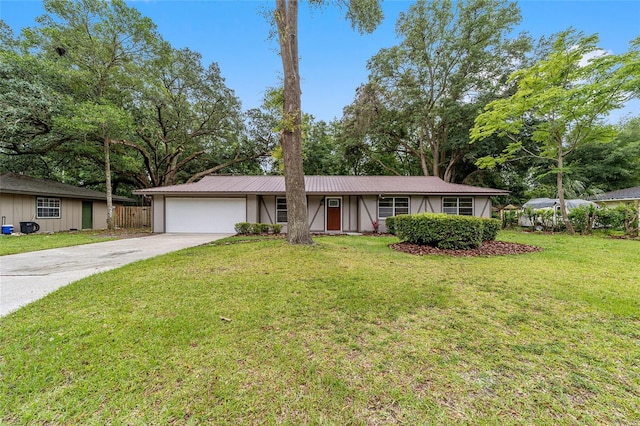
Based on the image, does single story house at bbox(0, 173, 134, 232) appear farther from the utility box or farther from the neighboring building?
the neighboring building

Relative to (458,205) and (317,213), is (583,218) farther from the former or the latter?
(317,213)

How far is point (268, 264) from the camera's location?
16.7 ft

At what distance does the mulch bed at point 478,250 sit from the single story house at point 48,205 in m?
17.4

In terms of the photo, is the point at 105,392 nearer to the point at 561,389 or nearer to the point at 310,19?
the point at 561,389

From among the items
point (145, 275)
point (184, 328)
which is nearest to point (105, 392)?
point (184, 328)

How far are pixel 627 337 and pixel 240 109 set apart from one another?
20.8 m

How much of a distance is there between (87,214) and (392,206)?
18.6 metres

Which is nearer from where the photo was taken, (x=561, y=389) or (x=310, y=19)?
(x=561, y=389)

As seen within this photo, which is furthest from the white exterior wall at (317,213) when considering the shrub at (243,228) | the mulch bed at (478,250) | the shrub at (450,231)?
the shrub at (450,231)

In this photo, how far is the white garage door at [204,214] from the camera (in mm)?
13055

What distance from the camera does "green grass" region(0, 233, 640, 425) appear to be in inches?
66.6

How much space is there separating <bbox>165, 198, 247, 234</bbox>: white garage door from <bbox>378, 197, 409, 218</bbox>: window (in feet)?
23.1

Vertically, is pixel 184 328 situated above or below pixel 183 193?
below

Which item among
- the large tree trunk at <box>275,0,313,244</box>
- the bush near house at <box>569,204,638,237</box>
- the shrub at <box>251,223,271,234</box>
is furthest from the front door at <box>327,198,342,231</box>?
the bush near house at <box>569,204,638,237</box>
